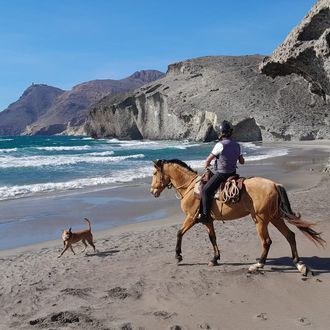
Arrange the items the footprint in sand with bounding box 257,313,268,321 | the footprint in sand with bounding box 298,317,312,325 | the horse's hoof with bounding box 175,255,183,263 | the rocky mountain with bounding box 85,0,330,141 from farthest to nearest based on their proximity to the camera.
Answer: the rocky mountain with bounding box 85,0,330,141 < the horse's hoof with bounding box 175,255,183,263 < the footprint in sand with bounding box 257,313,268,321 < the footprint in sand with bounding box 298,317,312,325

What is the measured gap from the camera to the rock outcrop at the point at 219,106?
73812 millimetres

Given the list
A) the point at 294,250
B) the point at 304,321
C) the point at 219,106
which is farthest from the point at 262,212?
the point at 219,106

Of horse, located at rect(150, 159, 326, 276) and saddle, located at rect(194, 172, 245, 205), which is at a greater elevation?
saddle, located at rect(194, 172, 245, 205)

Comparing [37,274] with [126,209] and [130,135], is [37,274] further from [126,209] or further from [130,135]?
[130,135]

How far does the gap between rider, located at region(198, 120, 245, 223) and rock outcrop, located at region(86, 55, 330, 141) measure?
65.0 metres

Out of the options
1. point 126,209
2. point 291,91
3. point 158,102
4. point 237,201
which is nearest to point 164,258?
point 237,201

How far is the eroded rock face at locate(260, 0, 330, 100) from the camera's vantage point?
676 inches

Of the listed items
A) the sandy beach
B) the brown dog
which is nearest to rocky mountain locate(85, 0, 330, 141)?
the sandy beach

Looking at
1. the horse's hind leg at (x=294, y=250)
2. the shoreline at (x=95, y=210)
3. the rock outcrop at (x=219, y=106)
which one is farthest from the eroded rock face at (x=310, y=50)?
the rock outcrop at (x=219, y=106)

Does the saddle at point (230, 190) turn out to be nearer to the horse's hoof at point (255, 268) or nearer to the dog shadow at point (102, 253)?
the horse's hoof at point (255, 268)

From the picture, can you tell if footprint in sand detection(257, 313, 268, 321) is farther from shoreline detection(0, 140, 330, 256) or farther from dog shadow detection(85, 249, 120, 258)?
shoreline detection(0, 140, 330, 256)

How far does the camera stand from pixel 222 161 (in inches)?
303

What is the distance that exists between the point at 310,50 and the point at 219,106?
6296 centimetres

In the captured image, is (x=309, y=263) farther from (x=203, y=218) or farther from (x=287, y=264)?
(x=203, y=218)
